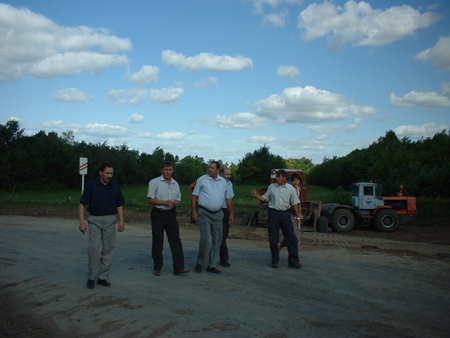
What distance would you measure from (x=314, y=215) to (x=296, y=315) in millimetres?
11774

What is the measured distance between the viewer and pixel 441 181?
98.4ft

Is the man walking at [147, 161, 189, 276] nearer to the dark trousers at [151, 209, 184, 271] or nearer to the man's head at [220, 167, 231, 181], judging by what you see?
the dark trousers at [151, 209, 184, 271]

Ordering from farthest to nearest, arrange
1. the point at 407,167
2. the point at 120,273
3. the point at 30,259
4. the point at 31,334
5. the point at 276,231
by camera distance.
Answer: the point at 407,167 → the point at 30,259 → the point at 276,231 → the point at 120,273 → the point at 31,334

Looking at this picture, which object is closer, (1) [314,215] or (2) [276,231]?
(2) [276,231]

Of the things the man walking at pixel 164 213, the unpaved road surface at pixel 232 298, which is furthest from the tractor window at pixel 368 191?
the man walking at pixel 164 213

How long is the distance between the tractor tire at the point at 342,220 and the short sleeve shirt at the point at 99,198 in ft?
41.8

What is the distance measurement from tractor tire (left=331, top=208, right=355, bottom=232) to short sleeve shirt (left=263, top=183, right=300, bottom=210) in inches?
396

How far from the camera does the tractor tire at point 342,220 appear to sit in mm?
16938

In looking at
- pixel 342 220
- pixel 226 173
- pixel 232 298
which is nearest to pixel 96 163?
pixel 342 220

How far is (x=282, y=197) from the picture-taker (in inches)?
298

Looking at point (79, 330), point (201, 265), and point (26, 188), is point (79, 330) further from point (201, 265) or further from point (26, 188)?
point (26, 188)

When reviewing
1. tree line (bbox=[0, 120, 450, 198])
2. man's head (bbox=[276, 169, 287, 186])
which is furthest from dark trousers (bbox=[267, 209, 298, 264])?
tree line (bbox=[0, 120, 450, 198])

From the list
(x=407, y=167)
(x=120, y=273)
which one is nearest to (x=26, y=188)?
(x=407, y=167)

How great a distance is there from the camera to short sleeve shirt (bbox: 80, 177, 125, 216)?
599 cm
